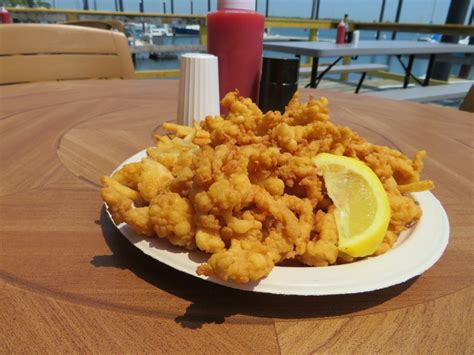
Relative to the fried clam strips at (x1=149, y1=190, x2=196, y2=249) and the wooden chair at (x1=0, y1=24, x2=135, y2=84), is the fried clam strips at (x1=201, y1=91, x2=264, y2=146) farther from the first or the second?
the wooden chair at (x1=0, y1=24, x2=135, y2=84)

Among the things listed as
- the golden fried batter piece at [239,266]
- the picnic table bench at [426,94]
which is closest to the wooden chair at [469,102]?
the golden fried batter piece at [239,266]

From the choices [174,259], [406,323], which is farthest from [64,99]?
[406,323]

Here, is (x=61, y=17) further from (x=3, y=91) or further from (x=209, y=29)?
(x=209, y=29)

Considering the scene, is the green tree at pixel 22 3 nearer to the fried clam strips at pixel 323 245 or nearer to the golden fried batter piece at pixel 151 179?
the golden fried batter piece at pixel 151 179

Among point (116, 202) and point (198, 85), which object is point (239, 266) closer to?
point (116, 202)

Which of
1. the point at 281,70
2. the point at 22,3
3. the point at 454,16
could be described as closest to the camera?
the point at 281,70

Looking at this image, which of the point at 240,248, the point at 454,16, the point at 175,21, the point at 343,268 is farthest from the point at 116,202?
the point at 454,16
